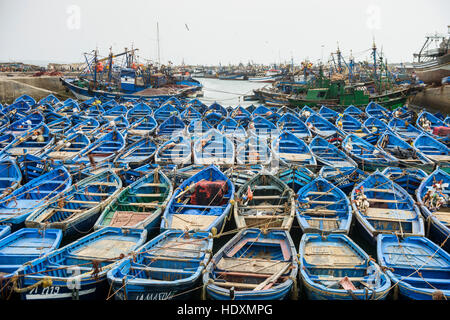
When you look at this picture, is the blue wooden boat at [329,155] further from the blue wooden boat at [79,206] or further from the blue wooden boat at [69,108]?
the blue wooden boat at [69,108]

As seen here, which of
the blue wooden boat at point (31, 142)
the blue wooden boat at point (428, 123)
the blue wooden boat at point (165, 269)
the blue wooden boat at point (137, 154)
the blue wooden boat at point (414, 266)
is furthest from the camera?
the blue wooden boat at point (428, 123)

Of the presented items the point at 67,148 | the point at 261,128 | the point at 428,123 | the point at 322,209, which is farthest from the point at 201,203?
the point at 428,123

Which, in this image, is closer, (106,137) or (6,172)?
(6,172)

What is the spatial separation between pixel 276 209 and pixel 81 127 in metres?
18.7

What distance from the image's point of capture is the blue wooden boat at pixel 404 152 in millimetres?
14994

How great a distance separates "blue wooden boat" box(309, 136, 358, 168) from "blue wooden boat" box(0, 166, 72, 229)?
13368 millimetres

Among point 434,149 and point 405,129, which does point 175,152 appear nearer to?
point 434,149

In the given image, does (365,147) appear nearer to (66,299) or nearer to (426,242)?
(426,242)

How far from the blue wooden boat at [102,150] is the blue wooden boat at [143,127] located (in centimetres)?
256

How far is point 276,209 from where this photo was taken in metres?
11.1

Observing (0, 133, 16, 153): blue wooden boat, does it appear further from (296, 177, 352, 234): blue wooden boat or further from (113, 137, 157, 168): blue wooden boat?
(296, 177, 352, 234): blue wooden boat

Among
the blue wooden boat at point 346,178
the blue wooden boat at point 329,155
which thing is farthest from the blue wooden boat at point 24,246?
the blue wooden boat at point 329,155

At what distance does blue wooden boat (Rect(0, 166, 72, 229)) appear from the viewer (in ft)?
34.4
